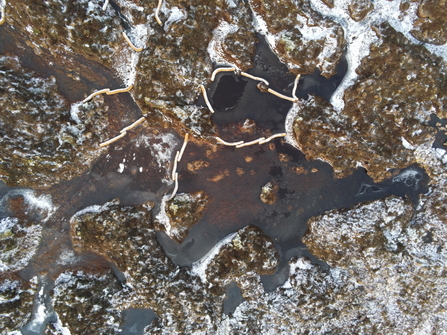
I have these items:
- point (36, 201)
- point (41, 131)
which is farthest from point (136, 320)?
point (41, 131)

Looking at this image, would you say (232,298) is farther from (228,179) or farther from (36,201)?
(36,201)

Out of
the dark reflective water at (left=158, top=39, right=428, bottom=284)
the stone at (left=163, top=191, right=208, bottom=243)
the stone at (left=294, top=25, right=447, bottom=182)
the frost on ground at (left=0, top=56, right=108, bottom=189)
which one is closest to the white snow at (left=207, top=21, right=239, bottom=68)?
the dark reflective water at (left=158, top=39, right=428, bottom=284)

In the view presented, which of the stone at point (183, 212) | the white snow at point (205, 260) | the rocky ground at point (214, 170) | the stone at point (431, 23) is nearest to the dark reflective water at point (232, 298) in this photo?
the rocky ground at point (214, 170)

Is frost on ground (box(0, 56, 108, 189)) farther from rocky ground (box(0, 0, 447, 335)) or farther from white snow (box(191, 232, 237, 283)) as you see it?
white snow (box(191, 232, 237, 283))

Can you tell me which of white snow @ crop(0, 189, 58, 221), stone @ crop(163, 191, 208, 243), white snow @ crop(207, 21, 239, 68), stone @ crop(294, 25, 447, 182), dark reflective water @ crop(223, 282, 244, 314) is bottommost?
dark reflective water @ crop(223, 282, 244, 314)

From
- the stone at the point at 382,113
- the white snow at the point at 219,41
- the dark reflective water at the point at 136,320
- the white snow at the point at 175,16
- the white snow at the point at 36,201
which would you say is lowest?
the dark reflective water at the point at 136,320

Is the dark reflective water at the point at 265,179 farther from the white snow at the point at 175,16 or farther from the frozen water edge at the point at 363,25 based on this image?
the white snow at the point at 175,16

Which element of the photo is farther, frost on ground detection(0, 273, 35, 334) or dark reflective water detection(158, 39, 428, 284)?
frost on ground detection(0, 273, 35, 334)

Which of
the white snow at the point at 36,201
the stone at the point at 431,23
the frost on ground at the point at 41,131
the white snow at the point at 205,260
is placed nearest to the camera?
the stone at the point at 431,23

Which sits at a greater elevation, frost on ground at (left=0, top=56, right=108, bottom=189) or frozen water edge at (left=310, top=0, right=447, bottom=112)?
frozen water edge at (left=310, top=0, right=447, bottom=112)

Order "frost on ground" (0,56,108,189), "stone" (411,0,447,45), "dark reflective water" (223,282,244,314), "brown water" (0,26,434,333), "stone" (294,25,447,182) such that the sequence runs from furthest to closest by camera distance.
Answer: "dark reflective water" (223,282,244,314) → "brown water" (0,26,434,333) → "frost on ground" (0,56,108,189) → "stone" (294,25,447,182) → "stone" (411,0,447,45)
